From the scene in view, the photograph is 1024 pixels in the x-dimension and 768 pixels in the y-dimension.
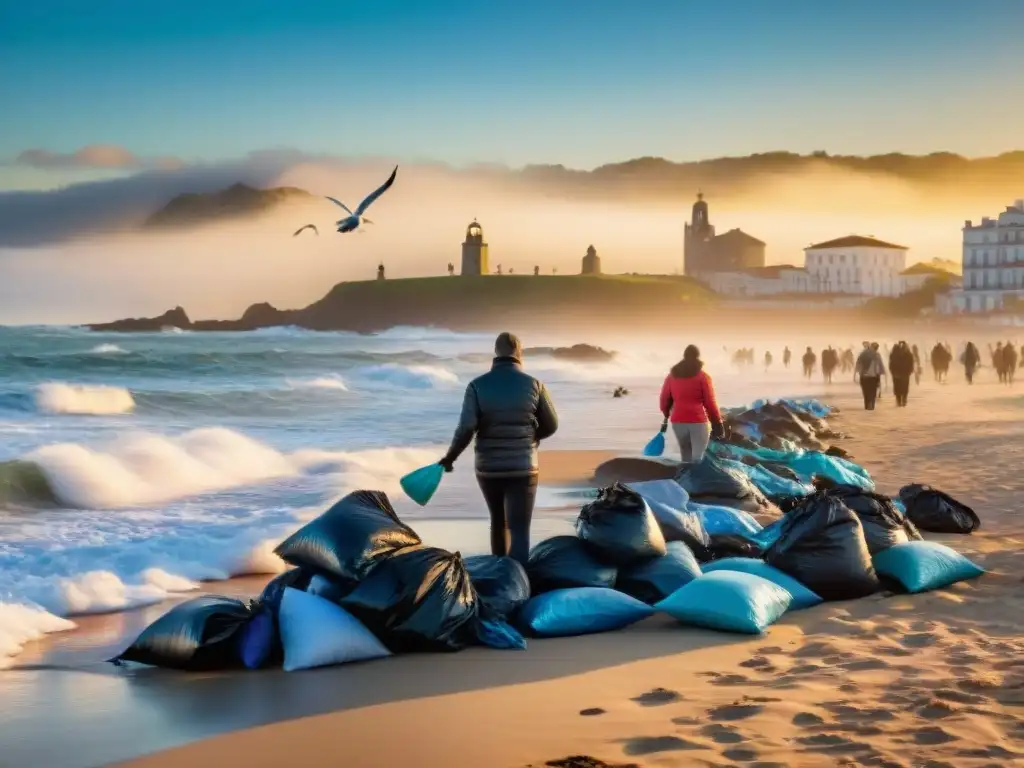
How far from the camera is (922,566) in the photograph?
6.38m

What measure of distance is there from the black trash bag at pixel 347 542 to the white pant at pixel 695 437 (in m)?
4.24

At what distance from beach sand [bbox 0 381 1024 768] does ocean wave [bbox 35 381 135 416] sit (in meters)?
26.3

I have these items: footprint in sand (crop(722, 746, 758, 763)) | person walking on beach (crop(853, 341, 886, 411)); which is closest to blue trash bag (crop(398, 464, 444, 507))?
footprint in sand (crop(722, 746, 758, 763))

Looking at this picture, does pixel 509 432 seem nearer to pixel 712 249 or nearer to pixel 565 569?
pixel 565 569

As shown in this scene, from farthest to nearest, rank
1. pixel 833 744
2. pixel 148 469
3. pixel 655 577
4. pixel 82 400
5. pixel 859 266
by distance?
pixel 859 266 → pixel 82 400 → pixel 148 469 → pixel 655 577 → pixel 833 744

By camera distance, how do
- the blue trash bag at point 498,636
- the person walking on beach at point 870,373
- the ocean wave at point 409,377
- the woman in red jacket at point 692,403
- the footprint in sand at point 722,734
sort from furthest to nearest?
the ocean wave at point 409,377 < the person walking on beach at point 870,373 < the woman in red jacket at point 692,403 < the blue trash bag at point 498,636 < the footprint in sand at point 722,734

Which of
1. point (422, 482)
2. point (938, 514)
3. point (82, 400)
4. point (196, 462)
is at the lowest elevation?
point (82, 400)

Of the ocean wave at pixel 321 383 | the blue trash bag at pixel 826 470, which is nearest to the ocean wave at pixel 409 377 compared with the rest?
the ocean wave at pixel 321 383

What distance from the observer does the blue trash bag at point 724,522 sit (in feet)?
23.8

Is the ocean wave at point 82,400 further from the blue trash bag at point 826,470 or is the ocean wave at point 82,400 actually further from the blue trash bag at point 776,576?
the blue trash bag at point 776,576

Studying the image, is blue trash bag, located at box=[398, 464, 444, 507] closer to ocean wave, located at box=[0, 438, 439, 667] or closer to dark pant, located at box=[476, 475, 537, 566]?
dark pant, located at box=[476, 475, 537, 566]

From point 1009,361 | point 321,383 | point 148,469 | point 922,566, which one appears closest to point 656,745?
point 922,566

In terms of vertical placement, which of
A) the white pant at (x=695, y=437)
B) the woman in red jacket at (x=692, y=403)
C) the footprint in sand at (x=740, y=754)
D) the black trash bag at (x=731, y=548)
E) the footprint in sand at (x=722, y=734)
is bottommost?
the footprint in sand at (x=722, y=734)

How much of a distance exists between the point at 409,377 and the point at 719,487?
3688 centimetres
